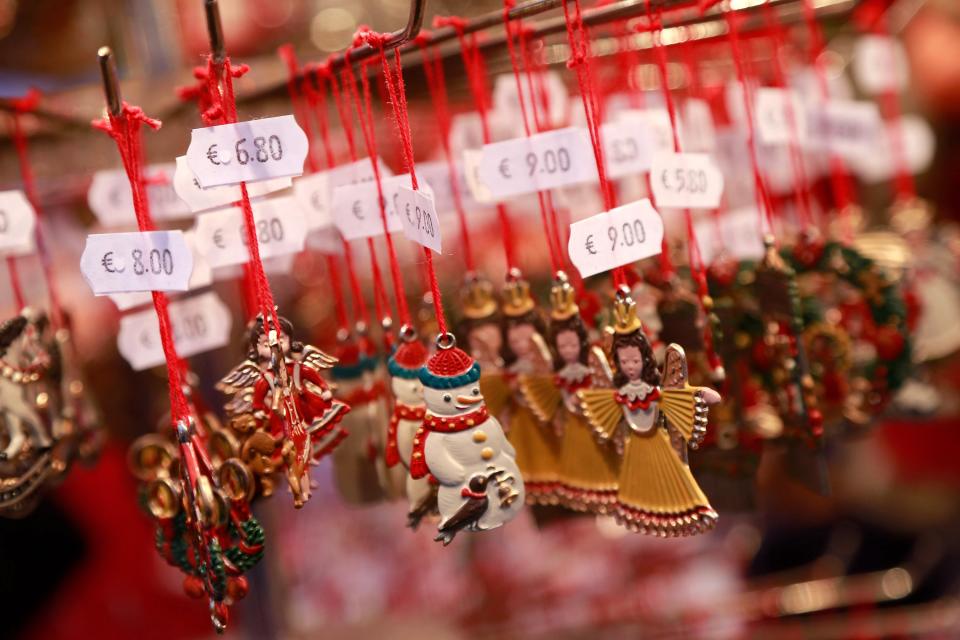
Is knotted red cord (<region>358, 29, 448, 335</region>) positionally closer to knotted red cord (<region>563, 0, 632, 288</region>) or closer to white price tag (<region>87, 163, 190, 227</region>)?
knotted red cord (<region>563, 0, 632, 288</region>)

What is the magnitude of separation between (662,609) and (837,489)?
0.59 m

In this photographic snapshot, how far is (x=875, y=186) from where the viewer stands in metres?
2.03

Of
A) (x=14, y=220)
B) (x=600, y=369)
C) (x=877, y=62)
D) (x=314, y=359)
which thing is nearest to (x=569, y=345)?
(x=600, y=369)

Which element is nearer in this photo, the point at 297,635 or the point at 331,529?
the point at 297,635

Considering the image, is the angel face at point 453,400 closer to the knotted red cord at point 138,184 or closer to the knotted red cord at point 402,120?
the knotted red cord at point 402,120

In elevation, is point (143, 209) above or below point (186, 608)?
above

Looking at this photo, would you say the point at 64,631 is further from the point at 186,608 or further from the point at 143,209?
Result: the point at 143,209

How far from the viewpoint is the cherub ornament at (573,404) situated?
3.09 feet

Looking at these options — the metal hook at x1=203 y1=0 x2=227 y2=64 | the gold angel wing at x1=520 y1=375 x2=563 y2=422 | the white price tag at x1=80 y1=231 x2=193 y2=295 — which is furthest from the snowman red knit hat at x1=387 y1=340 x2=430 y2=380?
the metal hook at x1=203 y1=0 x2=227 y2=64

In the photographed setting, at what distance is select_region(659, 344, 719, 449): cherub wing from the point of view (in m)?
0.85

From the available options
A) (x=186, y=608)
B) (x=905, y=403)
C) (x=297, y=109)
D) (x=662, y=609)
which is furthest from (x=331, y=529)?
(x=905, y=403)

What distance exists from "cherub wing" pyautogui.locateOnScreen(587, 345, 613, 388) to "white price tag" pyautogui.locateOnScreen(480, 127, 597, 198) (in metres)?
0.18

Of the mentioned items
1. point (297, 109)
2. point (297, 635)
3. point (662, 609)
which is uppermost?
point (297, 109)

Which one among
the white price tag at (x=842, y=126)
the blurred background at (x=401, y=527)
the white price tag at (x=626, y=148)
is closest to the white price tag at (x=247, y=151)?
the white price tag at (x=626, y=148)
